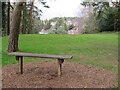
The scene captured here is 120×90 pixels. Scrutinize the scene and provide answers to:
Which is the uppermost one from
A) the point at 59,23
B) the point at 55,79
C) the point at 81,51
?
the point at 59,23

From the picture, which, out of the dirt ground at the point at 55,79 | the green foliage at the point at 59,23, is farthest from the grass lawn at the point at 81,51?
the green foliage at the point at 59,23

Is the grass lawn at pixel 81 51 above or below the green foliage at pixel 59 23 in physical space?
below

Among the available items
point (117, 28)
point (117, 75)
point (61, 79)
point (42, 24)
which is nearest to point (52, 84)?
point (61, 79)

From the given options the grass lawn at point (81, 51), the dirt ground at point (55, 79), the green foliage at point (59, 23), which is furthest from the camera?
the green foliage at point (59, 23)

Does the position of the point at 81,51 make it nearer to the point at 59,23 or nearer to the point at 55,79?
the point at 55,79

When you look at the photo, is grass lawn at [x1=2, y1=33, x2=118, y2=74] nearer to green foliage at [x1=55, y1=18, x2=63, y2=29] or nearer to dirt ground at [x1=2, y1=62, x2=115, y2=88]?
dirt ground at [x1=2, y1=62, x2=115, y2=88]

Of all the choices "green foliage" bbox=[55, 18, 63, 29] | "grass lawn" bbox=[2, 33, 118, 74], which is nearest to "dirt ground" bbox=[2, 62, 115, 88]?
"grass lawn" bbox=[2, 33, 118, 74]

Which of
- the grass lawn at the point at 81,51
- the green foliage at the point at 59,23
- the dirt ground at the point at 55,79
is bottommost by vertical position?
the dirt ground at the point at 55,79

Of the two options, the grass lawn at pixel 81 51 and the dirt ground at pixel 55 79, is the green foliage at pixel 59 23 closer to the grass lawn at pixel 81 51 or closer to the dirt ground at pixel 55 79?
the grass lawn at pixel 81 51

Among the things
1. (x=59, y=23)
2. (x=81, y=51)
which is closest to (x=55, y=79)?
(x=81, y=51)

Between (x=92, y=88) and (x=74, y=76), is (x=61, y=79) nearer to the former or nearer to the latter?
(x=74, y=76)

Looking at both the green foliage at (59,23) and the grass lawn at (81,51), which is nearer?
the grass lawn at (81,51)

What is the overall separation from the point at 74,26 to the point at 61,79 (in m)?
22.4

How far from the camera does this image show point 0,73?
4.16m
